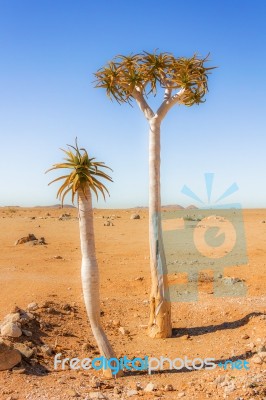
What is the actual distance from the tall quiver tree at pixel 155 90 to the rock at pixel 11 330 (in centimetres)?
261

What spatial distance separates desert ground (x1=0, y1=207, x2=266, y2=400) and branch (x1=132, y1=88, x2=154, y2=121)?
4.36m

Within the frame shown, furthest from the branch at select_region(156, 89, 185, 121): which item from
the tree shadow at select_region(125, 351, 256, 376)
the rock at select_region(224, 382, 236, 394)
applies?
the rock at select_region(224, 382, 236, 394)

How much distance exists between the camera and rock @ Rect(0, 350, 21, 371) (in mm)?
6770

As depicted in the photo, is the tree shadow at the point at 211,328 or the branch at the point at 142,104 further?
the tree shadow at the point at 211,328

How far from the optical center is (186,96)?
9.03m

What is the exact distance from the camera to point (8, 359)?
22.4ft

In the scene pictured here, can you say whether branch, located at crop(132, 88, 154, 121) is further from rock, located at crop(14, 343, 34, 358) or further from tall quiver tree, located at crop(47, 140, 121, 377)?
rock, located at crop(14, 343, 34, 358)

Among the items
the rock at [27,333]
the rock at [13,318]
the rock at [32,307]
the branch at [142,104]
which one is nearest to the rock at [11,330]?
the rock at [27,333]

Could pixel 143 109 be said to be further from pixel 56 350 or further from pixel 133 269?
pixel 133 269

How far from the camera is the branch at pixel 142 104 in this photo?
891 cm

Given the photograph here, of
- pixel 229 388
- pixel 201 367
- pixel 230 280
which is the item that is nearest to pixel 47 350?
pixel 201 367

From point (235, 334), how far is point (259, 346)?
1105 mm

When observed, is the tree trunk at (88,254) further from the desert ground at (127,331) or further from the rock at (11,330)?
the rock at (11,330)

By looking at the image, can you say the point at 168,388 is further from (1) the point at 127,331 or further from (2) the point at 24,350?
(1) the point at 127,331
